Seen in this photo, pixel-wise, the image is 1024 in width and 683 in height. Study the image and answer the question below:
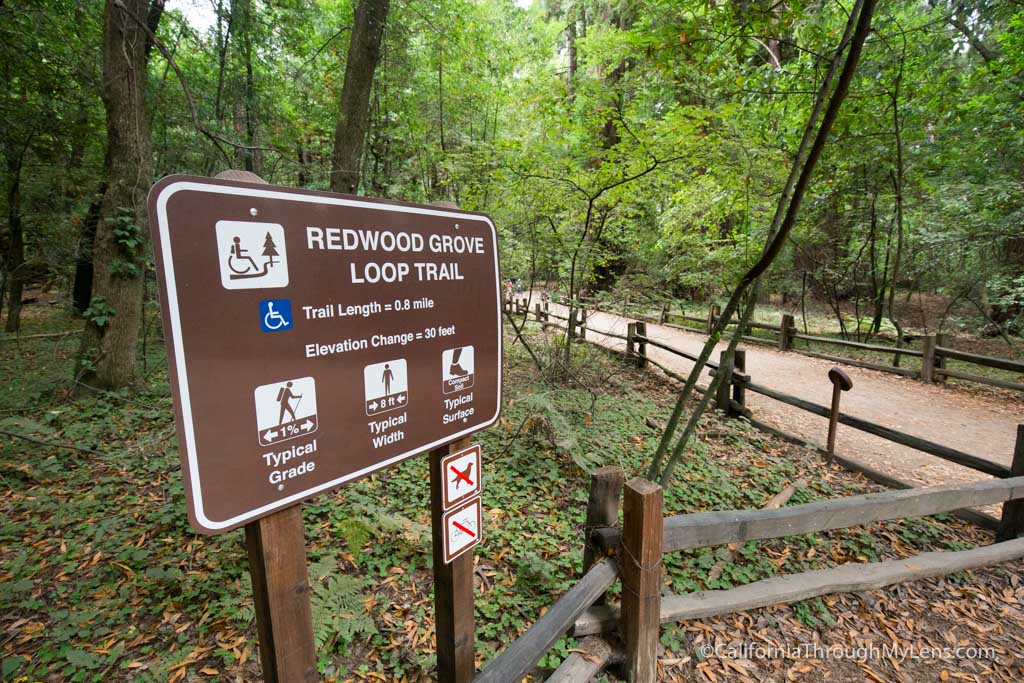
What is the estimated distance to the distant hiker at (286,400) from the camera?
37.5 inches

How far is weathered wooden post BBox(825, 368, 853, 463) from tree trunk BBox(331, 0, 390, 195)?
6288mm

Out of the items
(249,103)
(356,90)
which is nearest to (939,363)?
(356,90)

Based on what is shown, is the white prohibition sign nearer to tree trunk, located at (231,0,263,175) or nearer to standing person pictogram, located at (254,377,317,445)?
standing person pictogram, located at (254,377,317,445)

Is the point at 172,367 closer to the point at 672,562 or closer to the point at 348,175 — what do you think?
the point at 672,562

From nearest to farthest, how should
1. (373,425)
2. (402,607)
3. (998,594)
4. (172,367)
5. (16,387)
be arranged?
(172,367), (373,425), (402,607), (998,594), (16,387)

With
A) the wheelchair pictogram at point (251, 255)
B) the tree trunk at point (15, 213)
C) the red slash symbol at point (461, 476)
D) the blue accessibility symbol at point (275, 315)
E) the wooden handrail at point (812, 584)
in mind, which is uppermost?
the tree trunk at point (15, 213)

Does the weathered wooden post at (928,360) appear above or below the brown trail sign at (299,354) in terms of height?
below

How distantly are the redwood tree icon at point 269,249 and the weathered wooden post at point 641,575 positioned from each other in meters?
1.68

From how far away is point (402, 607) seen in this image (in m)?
2.72

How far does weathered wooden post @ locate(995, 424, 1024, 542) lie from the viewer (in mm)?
3246

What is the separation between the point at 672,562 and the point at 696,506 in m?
0.90

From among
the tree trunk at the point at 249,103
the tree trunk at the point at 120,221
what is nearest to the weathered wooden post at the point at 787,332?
the tree trunk at the point at 249,103

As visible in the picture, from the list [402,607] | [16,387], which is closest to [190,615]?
[402,607]

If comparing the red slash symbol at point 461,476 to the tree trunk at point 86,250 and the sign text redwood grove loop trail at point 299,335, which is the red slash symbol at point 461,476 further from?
the tree trunk at point 86,250
